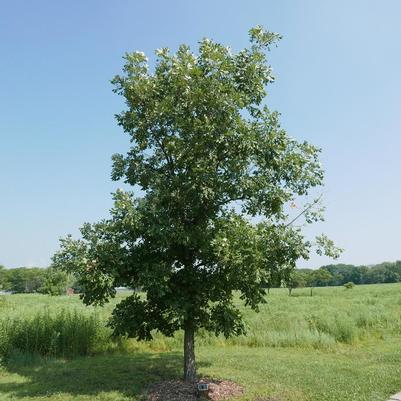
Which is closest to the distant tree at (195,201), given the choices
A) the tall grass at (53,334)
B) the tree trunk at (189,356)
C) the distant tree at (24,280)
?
the tree trunk at (189,356)

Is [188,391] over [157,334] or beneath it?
beneath

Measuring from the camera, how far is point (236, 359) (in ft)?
44.9

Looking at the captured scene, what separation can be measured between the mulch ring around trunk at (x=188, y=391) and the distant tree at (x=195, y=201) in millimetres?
479

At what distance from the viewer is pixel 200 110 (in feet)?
30.7

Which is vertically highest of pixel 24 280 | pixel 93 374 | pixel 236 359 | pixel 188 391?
pixel 24 280

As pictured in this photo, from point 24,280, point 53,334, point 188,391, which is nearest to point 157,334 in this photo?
point 53,334

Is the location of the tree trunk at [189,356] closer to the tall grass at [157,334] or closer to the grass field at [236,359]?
the grass field at [236,359]

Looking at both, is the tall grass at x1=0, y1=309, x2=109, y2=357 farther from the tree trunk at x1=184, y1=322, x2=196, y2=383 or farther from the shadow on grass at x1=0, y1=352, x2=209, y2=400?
the tree trunk at x1=184, y1=322, x2=196, y2=383

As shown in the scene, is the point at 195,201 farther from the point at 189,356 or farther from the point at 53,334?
the point at 53,334

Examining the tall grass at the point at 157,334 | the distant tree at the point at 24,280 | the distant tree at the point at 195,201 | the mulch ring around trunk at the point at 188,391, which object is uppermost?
the distant tree at the point at 24,280

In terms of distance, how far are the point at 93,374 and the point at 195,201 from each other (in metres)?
5.72

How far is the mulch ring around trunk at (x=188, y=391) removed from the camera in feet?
30.3

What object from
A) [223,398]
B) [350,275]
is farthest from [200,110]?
[350,275]

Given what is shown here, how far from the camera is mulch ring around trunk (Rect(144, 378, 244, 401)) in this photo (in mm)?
9242
